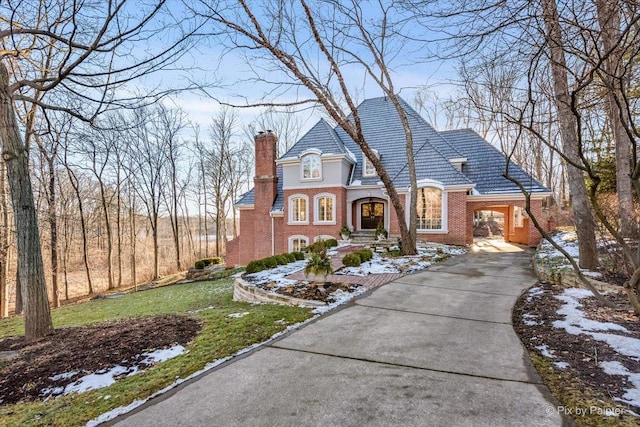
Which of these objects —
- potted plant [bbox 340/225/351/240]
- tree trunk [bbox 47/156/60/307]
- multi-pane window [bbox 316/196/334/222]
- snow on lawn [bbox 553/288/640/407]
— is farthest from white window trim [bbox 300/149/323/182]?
snow on lawn [bbox 553/288/640/407]

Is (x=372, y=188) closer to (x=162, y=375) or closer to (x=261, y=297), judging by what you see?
(x=261, y=297)

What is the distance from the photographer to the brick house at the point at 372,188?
47.2 feet

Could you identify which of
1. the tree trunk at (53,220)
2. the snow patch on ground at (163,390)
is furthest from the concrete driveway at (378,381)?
the tree trunk at (53,220)

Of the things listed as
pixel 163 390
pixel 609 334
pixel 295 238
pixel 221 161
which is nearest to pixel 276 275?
pixel 163 390

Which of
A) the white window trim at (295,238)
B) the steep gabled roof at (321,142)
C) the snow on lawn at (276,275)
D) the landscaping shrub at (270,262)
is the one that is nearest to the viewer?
the snow on lawn at (276,275)

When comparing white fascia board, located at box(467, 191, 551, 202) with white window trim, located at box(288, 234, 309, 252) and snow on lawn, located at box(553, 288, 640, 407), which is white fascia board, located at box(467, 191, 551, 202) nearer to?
white window trim, located at box(288, 234, 309, 252)

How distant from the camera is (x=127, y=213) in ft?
80.0

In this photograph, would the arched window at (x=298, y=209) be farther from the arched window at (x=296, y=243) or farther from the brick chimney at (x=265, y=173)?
the brick chimney at (x=265, y=173)

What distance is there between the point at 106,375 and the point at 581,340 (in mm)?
5360

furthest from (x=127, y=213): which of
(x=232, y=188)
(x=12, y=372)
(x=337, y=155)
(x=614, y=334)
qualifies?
(x=614, y=334)

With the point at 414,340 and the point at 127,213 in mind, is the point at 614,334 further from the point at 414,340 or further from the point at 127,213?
the point at 127,213

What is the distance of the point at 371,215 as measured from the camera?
16938mm

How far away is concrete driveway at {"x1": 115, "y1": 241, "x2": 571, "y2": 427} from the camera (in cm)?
237

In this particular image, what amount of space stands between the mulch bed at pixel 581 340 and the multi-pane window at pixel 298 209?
40.5 feet
